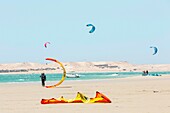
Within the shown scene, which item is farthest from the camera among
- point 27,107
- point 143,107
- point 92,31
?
point 92,31

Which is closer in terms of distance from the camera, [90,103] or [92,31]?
[90,103]

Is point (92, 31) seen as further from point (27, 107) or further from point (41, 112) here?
point (41, 112)

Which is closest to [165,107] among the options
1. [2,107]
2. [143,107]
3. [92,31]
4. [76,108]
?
[143,107]

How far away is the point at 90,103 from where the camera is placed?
666 inches

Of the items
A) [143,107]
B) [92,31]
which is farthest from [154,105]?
[92,31]

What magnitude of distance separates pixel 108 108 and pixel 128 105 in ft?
3.78

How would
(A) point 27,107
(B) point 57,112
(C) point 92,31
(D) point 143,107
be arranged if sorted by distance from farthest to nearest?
(C) point 92,31, (A) point 27,107, (D) point 143,107, (B) point 57,112

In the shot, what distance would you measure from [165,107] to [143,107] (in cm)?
73

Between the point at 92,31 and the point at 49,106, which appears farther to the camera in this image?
the point at 92,31

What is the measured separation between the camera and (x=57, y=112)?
46.6 feet

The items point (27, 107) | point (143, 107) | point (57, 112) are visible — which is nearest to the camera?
point (57, 112)

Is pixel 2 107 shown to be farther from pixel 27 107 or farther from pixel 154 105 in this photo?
pixel 154 105

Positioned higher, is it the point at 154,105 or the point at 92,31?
the point at 92,31

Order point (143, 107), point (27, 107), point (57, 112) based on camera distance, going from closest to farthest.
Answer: point (57, 112)
point (143, 107)
point (27, 107)
